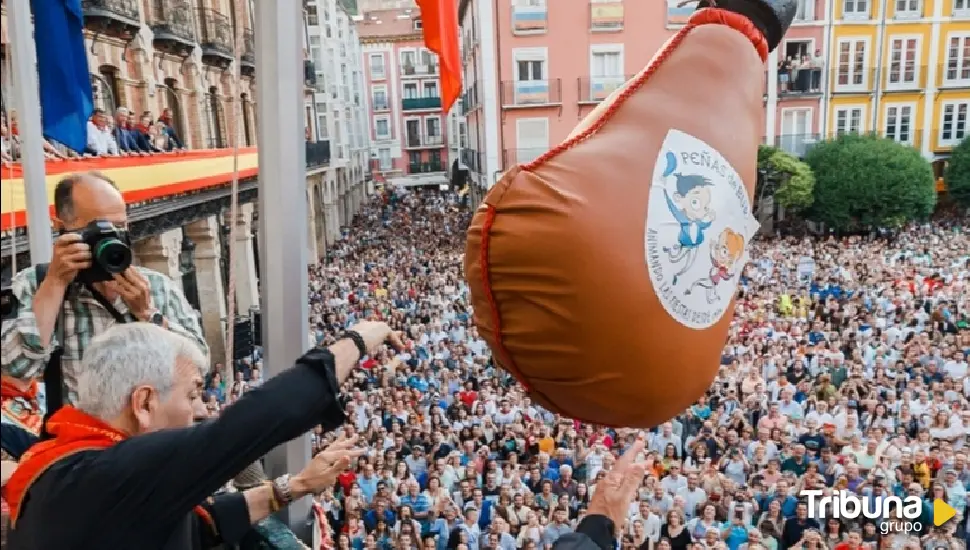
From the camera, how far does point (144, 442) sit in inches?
47.1

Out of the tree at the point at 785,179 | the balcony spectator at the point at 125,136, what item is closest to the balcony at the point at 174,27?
the balcony spectator at the point at 125,136

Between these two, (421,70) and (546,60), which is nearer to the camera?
(546,60)

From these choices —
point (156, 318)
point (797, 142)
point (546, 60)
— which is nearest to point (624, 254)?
point (156, 318)

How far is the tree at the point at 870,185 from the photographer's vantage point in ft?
67.4

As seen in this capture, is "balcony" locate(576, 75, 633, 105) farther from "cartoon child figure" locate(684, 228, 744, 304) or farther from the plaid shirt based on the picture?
the plaid shirt

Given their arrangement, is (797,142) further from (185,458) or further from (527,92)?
(185,458)

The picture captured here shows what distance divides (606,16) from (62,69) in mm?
17734

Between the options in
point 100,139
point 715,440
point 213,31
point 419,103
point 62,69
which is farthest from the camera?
point 419,103

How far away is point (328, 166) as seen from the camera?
23500 mm

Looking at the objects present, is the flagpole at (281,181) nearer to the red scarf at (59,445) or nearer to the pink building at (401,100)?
the red scarf at (59,445)

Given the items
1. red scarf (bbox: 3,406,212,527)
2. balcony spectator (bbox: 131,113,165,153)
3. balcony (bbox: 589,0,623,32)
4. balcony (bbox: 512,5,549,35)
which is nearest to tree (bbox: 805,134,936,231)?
balcony (bbox: 589,0,623,32)

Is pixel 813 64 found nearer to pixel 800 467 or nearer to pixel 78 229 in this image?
pixel 800 467

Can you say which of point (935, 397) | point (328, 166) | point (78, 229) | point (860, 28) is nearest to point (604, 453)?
point (935, 397)

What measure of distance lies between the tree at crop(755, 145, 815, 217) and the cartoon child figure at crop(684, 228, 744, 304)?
64.0 ft
